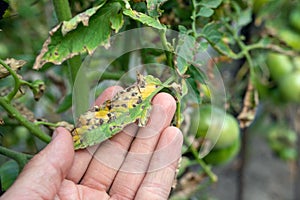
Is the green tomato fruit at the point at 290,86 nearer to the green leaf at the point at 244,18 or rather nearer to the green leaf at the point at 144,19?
the green leaf at the point at 244,18

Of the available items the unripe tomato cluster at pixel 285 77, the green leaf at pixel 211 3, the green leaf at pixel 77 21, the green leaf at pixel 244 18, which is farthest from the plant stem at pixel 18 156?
the unripe tomato cluster at pixel 285 77

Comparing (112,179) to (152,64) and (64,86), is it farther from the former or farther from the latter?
(64,86)

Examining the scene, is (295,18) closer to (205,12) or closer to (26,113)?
(205,12)

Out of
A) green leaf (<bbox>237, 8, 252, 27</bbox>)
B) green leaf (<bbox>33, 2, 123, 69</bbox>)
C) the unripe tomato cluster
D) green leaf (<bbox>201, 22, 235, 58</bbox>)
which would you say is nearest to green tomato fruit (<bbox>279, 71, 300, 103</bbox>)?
the unripe tomato cluster

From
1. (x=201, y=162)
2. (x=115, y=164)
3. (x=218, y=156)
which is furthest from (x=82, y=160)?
(x=218, y=156)

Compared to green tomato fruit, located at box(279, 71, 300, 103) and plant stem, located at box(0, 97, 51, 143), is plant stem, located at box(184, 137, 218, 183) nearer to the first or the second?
plant stem, located at box(0, 97, 51, 143)

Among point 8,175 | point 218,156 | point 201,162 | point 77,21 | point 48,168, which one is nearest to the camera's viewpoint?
point 77,21
